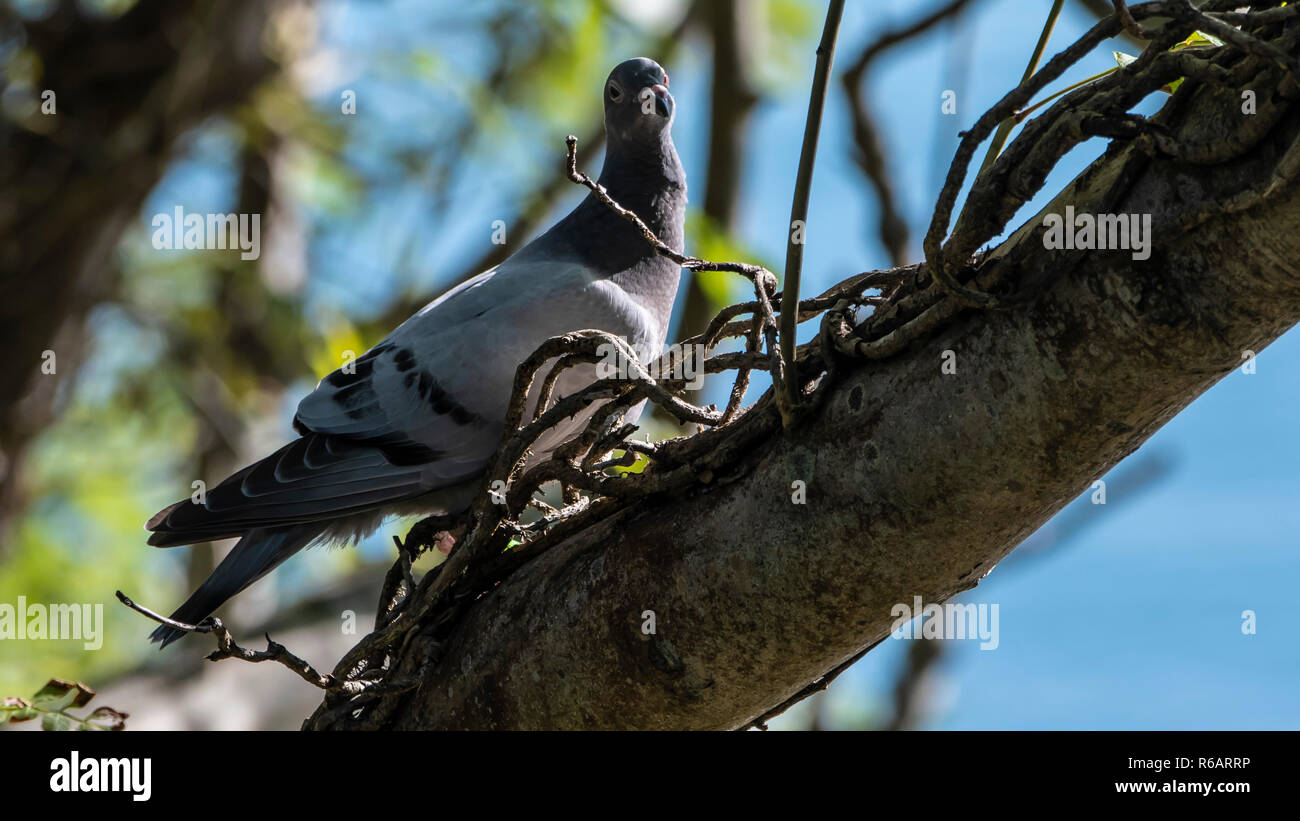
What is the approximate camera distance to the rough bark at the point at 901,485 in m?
1.40

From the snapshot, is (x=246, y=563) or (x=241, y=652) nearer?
(x=241, y=652)

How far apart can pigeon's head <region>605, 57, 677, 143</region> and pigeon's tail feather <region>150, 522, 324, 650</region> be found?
1.44 meters

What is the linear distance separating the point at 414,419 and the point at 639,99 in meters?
1.15

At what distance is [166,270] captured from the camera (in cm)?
712

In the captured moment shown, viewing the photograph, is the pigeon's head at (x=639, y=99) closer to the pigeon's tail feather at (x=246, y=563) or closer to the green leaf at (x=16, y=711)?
the pigeon's tail feather at (x=246, y=563)

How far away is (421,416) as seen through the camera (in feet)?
9.48

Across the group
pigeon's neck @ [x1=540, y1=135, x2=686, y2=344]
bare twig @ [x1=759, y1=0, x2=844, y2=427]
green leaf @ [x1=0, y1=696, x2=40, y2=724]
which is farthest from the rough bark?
pigeon's neck @ [x1=540, y1=135, x2=686, y2=344]

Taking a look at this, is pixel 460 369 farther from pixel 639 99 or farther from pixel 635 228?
pixel 639 99

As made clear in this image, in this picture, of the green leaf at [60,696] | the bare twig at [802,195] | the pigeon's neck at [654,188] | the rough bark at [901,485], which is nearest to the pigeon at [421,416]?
the pigeon's neck at [654,188]

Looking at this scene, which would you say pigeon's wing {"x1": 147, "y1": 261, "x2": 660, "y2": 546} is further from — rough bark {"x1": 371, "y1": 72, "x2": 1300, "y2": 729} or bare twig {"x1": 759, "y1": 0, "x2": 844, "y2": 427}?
bare twig {"x1": 759, "y1": 0, "x2": 844, "y2": 427}

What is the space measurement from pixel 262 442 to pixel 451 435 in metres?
3.93

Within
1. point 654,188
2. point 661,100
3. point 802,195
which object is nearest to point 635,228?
point 654,188

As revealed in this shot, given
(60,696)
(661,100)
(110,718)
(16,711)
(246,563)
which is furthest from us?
→ (661,100)

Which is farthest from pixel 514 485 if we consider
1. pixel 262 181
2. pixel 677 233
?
pixel 262 181
